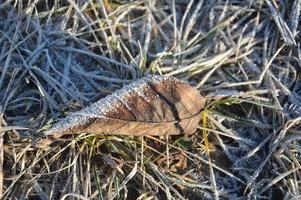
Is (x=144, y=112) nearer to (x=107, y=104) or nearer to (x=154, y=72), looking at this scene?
(x=107, y=104)

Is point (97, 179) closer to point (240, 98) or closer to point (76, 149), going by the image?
point (76, 149)

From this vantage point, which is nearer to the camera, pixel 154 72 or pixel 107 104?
pixel 107 104

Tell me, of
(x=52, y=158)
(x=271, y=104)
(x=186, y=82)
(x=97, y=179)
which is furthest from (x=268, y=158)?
(x=52, y=158)

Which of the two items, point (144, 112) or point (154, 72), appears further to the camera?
point (154, 72)

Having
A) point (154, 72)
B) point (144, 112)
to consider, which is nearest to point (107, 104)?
point (144, 112)
